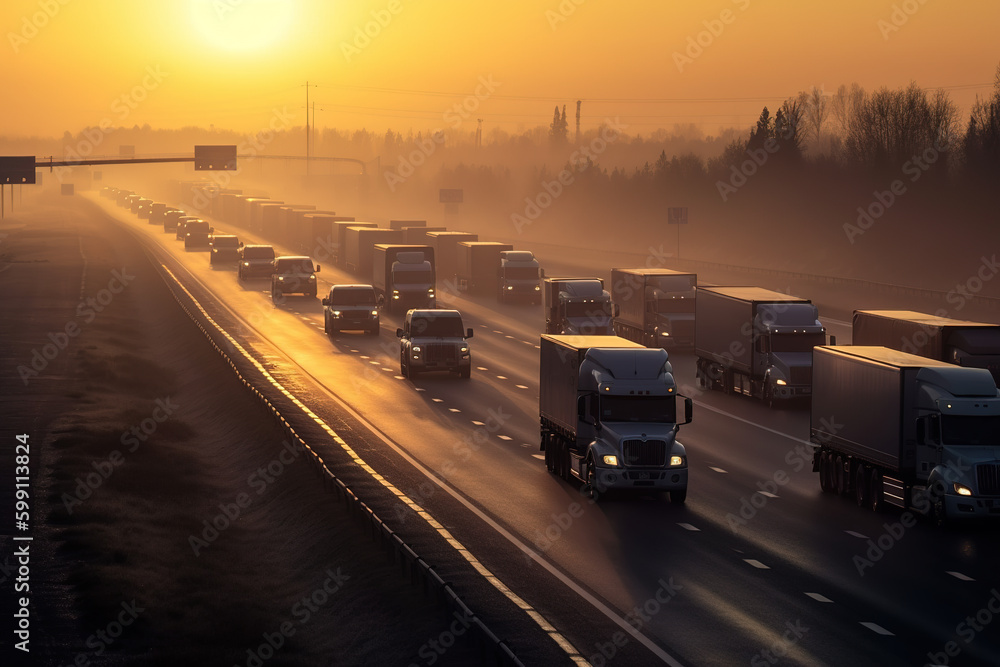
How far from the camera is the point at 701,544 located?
74.1ft

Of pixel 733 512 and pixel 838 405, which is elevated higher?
pixel 838 405

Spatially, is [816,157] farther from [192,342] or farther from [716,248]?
[192,342]

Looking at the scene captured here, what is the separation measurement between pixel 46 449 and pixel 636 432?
16604mm

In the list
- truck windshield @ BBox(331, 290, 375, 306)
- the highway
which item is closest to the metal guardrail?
the highway

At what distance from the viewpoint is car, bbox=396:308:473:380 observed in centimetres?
4409

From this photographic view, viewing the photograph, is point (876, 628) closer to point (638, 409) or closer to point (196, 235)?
point (638, 409)

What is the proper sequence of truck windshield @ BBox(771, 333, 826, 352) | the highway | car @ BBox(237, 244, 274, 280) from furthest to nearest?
1. car @ BBox(237, 244, 274, 280)
2. truck windshield @ BBox(771, 333, 826, 352)
3. the highway

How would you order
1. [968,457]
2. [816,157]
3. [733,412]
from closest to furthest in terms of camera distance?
[968,457] → [733,412] → [816,157]

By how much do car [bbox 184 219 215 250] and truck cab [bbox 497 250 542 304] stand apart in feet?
189

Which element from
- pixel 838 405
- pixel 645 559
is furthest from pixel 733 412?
pixel 645 559

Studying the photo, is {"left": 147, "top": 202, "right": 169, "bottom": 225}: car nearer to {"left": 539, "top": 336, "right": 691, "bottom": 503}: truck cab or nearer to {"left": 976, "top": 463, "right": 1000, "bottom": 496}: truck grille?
{"left": 539, "top": 336, "right": 691, "bottom": 503}: truck cab

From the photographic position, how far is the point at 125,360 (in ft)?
172

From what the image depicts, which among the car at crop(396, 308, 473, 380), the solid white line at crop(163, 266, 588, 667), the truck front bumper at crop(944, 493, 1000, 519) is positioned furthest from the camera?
the car at crop(396, 308, 473, 380)

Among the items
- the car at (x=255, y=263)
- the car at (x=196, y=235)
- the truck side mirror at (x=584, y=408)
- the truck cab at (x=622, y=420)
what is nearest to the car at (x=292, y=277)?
the car at (x=255, y=263)
